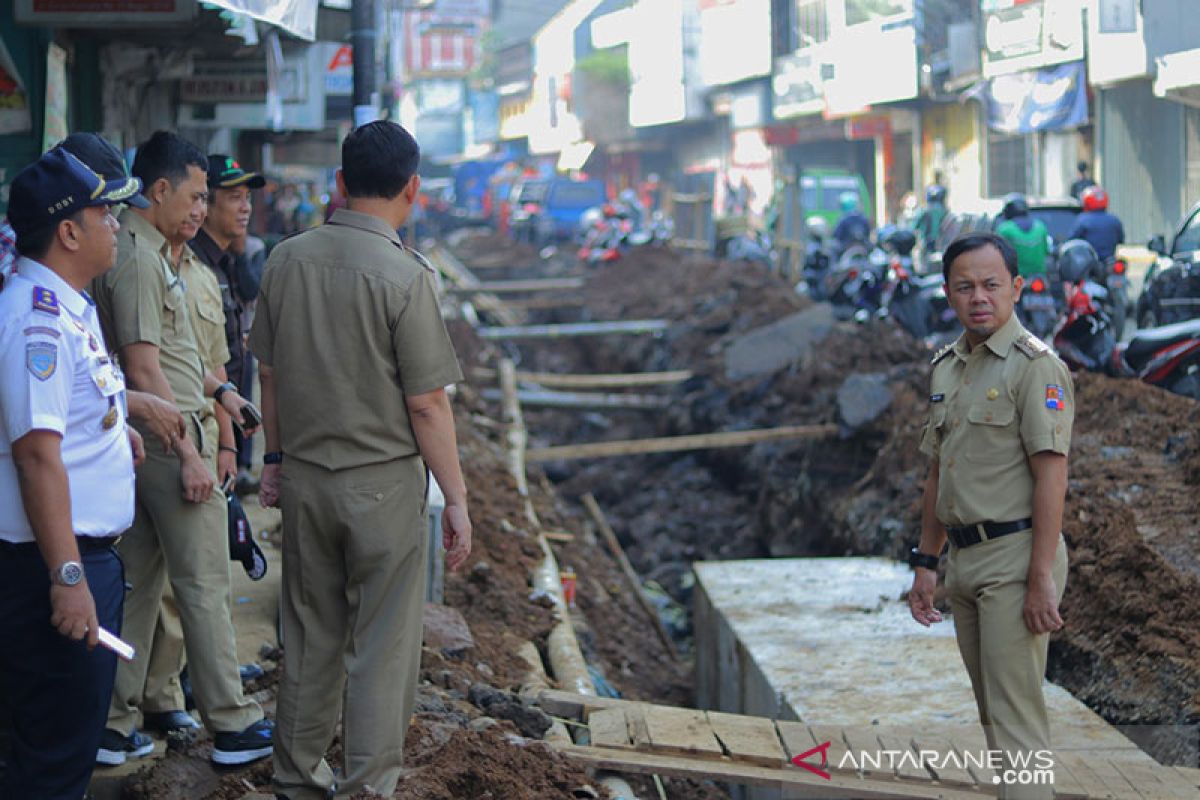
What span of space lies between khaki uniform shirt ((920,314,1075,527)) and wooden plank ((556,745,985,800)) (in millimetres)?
1007

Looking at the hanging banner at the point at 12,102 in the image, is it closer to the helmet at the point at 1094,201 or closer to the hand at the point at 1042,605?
the hand at the point at 1042,605

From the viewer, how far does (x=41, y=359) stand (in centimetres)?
301

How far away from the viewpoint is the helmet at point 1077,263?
11.5 m

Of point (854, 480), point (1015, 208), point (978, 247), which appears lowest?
point (854, 480)

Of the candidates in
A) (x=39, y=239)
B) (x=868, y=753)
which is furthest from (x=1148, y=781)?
(x=39, y=239)

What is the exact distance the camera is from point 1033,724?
371 cm

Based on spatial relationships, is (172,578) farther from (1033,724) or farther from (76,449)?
(1033,724)

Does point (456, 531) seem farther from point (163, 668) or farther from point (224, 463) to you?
point (163, 668)

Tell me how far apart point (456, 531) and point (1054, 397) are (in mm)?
1623

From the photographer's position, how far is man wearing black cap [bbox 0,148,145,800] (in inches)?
118

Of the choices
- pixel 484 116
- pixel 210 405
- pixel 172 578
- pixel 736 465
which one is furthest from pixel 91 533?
pixel 484 116

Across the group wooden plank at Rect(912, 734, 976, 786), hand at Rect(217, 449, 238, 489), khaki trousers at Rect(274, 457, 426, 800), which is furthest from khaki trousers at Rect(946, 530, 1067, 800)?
hand at Rect(217, 449, 238, 489)

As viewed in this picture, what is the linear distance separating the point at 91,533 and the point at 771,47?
3863 centimetres

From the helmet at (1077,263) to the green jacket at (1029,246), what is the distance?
82cm
